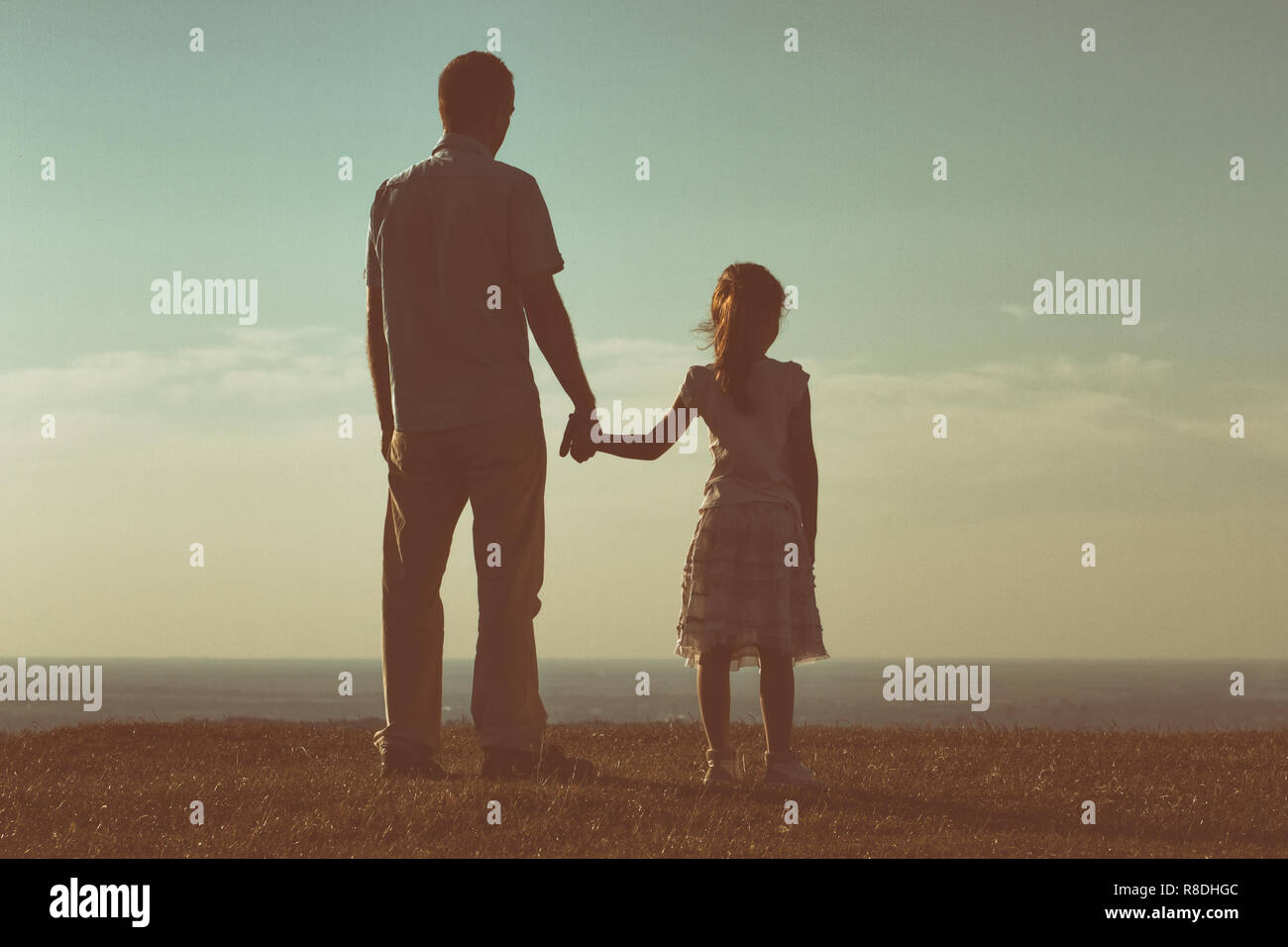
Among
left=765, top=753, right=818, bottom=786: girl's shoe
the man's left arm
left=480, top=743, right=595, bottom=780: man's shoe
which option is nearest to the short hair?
the man's left arm

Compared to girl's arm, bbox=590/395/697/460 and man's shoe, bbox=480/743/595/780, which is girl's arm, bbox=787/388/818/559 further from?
Result: man's shoe, bbox=480/743/595/780

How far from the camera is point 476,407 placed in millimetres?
7137

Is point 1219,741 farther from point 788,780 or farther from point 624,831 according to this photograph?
point 624,831

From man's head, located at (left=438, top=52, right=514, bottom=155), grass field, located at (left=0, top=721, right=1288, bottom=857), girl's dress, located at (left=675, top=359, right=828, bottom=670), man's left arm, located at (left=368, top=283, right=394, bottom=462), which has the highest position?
man's head, located at (left=438, top=52, right=514, bottom=155)

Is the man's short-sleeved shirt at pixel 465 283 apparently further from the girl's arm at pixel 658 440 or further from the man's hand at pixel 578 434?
the girl's arm at pixel 658 440

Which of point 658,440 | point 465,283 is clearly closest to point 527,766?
point 658,440

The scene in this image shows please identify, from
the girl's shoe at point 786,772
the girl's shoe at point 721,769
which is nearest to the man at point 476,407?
the girl's shoe at point 721,769

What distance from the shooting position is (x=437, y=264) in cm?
722

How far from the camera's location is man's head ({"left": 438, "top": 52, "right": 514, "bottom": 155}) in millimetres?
7422

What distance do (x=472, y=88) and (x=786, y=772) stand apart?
14.1 ft

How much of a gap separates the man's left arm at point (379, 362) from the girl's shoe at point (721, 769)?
2.59 m

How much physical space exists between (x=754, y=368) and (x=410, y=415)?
2.00 metres

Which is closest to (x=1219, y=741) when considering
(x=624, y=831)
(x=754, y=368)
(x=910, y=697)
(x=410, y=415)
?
(x=910, y=697)

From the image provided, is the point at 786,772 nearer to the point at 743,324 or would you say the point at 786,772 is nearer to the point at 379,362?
the point at 743,324
